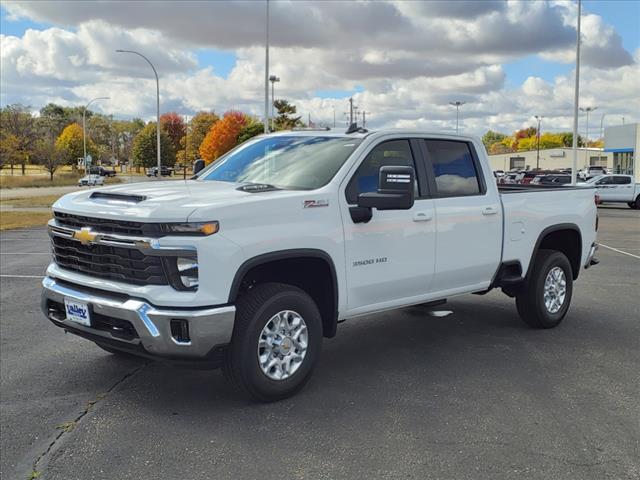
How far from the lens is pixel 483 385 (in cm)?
518

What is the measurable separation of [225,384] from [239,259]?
1.38 meters

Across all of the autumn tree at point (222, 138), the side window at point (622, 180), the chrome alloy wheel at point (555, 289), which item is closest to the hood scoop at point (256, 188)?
the chrome alloy wheel at point (555, 289)

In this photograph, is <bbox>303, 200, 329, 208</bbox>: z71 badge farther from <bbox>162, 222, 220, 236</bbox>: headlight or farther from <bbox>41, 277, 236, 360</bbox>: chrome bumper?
<bbox>41, 277, 236, 360</bbox>: chrome bumper

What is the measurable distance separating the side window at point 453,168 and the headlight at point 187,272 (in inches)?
98.5

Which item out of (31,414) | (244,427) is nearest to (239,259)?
(244,427)

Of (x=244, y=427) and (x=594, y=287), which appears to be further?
(x=594, y=287)

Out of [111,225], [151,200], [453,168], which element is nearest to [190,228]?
[151,200]

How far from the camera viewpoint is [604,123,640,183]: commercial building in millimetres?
52906

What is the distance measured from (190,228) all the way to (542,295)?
4.19 metres

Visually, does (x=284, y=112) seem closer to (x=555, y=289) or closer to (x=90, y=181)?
(x=90, y=181)

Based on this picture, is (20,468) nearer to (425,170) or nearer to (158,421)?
(158,421)

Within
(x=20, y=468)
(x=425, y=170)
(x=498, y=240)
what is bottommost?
(x=20, y=468)

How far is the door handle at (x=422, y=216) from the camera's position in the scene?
5.51 meters

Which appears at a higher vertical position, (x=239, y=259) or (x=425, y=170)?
(x=425, y=170)
